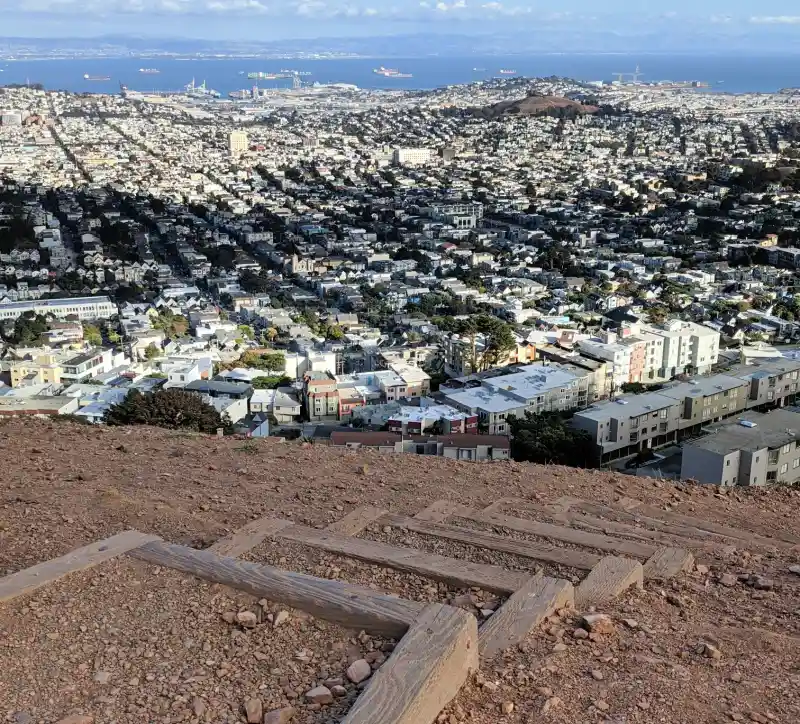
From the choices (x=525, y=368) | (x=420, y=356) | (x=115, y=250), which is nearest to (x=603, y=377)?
(x=525, y=368)

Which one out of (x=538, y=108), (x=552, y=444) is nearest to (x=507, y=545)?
(x=552, y=444)

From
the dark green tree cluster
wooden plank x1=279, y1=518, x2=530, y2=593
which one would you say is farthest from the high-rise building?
wooden plank x1=279, y1=518, x2=530, y2=593

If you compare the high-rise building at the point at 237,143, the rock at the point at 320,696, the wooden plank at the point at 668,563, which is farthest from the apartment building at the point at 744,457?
the high-rise building at the point at 237,143

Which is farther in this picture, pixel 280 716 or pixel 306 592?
pixel 306 592

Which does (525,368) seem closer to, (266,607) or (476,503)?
(476,503)

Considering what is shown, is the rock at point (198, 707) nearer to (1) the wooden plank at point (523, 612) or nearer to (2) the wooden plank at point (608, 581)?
(1) the wooden plank at point (523, 612)

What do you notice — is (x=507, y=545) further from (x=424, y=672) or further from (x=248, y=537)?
(x=424, y=672)

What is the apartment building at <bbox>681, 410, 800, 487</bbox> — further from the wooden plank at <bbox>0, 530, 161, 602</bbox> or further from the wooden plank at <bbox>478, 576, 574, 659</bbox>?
the wooden plank at <bbox>0, 530, 161, 602</bbox>
